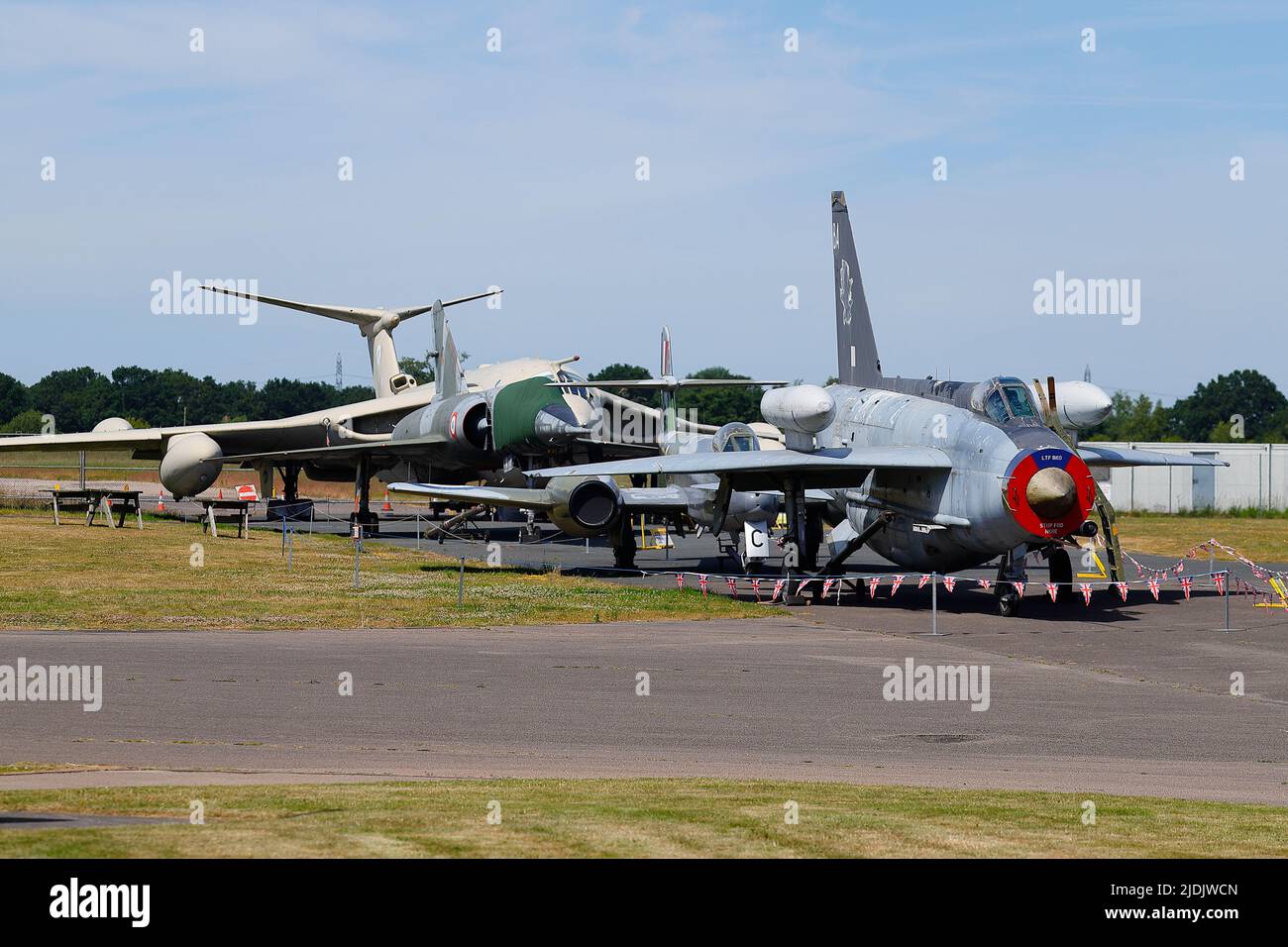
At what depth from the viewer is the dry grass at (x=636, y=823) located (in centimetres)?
705

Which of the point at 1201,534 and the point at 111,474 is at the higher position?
the point at 111,474

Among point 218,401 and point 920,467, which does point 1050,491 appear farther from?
point 218,401

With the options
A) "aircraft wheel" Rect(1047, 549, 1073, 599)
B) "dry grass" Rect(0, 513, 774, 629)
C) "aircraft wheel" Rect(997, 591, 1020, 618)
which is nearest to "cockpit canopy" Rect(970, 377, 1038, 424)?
"aircraft wheel" Rect(997, 591, 1020, 618)

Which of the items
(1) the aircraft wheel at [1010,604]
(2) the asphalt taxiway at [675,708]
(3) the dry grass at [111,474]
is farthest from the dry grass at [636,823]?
(3) the dry grass at [111,474]

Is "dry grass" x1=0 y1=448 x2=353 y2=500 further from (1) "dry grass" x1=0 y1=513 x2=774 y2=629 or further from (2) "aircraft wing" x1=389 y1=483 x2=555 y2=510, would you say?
(2) "aircraft wing" x1=389 y1=483 x2=555 y2=510

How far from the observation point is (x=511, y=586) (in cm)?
2750

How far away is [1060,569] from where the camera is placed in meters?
26.0

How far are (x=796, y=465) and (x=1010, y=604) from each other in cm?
426

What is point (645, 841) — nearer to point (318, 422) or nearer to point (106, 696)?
point (106, 696)

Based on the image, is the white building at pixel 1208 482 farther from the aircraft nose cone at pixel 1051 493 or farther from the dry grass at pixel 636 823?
the dry grass at pixel 636 823

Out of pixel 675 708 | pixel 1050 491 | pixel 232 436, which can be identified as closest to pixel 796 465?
pixel 1050 491

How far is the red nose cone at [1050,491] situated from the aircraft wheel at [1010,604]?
6.43 feet

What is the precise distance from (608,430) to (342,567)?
1423cm
